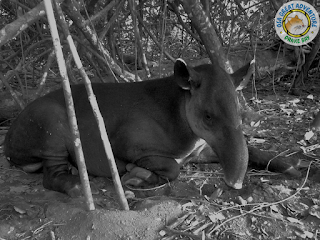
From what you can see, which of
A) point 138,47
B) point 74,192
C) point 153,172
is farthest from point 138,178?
point 138,47

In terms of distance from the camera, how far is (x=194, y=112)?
3662mm

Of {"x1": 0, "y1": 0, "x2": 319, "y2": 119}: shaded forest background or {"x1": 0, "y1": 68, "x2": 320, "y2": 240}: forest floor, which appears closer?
{"x1": 0, "y1": 68, "x2": 320, "y2": 240}: forest floor

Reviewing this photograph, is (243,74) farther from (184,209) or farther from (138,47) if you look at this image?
(138,47)

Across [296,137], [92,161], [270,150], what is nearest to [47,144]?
[92,161]

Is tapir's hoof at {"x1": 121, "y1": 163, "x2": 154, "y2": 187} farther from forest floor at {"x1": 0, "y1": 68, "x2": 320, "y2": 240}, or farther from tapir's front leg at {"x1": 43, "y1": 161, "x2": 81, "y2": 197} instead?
tapir's front leg at {"x1": 43, "y1": 161, "x2": 81, "y2": 197}

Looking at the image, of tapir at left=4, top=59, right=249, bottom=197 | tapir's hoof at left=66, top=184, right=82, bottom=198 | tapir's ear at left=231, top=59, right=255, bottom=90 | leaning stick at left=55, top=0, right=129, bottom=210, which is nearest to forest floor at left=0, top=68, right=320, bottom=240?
tapir's hoof at left=66, top=184, right=82, bottom=198

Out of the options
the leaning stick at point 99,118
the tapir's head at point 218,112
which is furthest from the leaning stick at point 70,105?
the tapir's head at point 218,112

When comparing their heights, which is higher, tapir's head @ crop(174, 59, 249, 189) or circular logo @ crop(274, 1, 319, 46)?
circular logo @ crop(274, 1, 319, 46)

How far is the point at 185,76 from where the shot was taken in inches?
144

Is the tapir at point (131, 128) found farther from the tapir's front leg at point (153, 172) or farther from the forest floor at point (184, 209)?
the forest floor at point (184, 209)

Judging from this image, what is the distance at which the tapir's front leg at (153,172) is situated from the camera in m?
3.83

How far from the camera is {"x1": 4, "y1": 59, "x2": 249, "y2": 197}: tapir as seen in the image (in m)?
3.64

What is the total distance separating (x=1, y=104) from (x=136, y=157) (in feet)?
9.89

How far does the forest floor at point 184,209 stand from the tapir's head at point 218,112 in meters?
0.35
